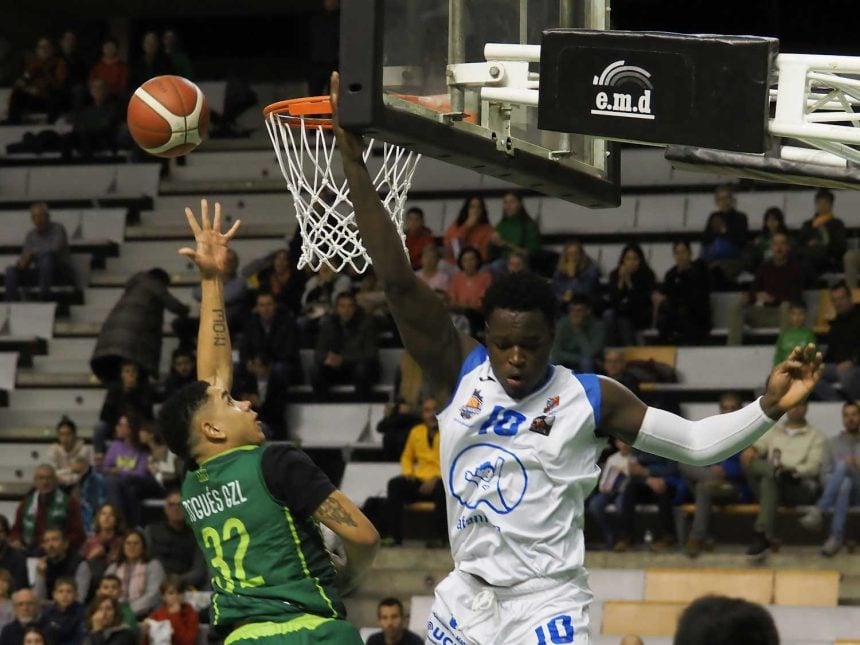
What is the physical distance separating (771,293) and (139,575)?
6176 mm

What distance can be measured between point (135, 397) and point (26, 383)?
2414 millimetres

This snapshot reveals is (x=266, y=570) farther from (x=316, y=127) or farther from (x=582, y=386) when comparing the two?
(x=316, y=127)

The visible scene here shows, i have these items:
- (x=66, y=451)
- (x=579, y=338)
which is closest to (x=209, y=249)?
(x=579, y=338)

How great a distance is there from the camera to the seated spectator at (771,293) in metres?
15.7

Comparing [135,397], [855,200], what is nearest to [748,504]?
[855,200]

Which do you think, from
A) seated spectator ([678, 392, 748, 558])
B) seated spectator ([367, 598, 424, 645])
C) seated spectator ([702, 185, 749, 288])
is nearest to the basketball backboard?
seated spectator ([367, 598, 424, 645])

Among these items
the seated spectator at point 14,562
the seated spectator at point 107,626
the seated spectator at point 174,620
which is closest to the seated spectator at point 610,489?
the seated spectator at point 174,620

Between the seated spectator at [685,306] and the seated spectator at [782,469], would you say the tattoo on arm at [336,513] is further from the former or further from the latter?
the seated spectator at [685,306]

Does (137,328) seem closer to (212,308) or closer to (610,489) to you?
(610,489)

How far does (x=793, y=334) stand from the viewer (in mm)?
14898

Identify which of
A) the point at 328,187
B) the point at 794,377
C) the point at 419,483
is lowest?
the point at 419,483

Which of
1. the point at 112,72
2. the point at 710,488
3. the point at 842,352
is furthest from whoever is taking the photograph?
the point at 112,72

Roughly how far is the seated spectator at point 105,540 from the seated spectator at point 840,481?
5.83 meters

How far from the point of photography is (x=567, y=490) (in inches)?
223
